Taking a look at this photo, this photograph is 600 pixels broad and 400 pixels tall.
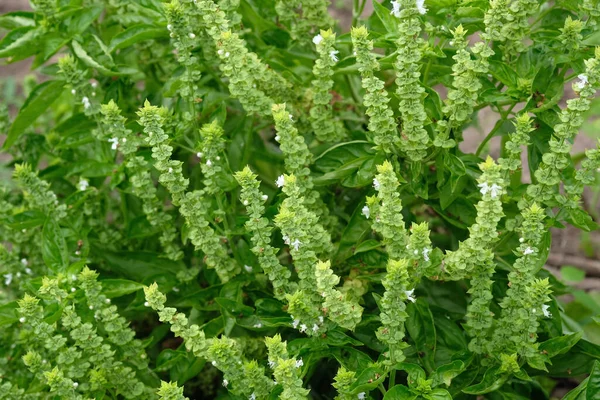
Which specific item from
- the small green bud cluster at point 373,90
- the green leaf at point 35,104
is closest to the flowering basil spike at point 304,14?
the small green bud cluster at point 373,90

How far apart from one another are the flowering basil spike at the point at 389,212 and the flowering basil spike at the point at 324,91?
1.42 feet

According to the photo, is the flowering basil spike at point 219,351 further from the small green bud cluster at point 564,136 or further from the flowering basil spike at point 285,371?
the small green bud cluster at point 564,136

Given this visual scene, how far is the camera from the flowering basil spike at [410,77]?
83.9 inches

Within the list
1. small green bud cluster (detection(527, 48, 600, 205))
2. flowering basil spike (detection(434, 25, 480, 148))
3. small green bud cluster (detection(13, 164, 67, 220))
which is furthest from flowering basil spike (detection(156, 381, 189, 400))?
small green bud cluster (detection(527, 48, 600, 205))

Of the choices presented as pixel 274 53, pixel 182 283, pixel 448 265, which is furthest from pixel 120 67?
pixel 448 265

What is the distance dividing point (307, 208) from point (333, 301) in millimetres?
571

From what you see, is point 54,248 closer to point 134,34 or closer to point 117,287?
point 117,287

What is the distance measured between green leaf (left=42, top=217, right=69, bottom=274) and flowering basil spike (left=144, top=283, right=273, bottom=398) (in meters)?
0.50

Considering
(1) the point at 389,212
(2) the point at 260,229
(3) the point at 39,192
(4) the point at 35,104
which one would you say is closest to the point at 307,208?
(2) the point at 260,229

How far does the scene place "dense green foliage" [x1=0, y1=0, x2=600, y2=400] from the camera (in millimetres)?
2133

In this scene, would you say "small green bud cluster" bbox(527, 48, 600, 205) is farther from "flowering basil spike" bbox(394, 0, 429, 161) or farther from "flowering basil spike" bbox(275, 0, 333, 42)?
"flowering basil spike" bbox(275, 0, 333, 42)

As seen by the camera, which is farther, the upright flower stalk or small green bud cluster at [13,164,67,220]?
small green bud cluster at [13,164,67,220]

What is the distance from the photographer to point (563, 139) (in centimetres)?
213

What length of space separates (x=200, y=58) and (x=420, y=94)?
941mm
